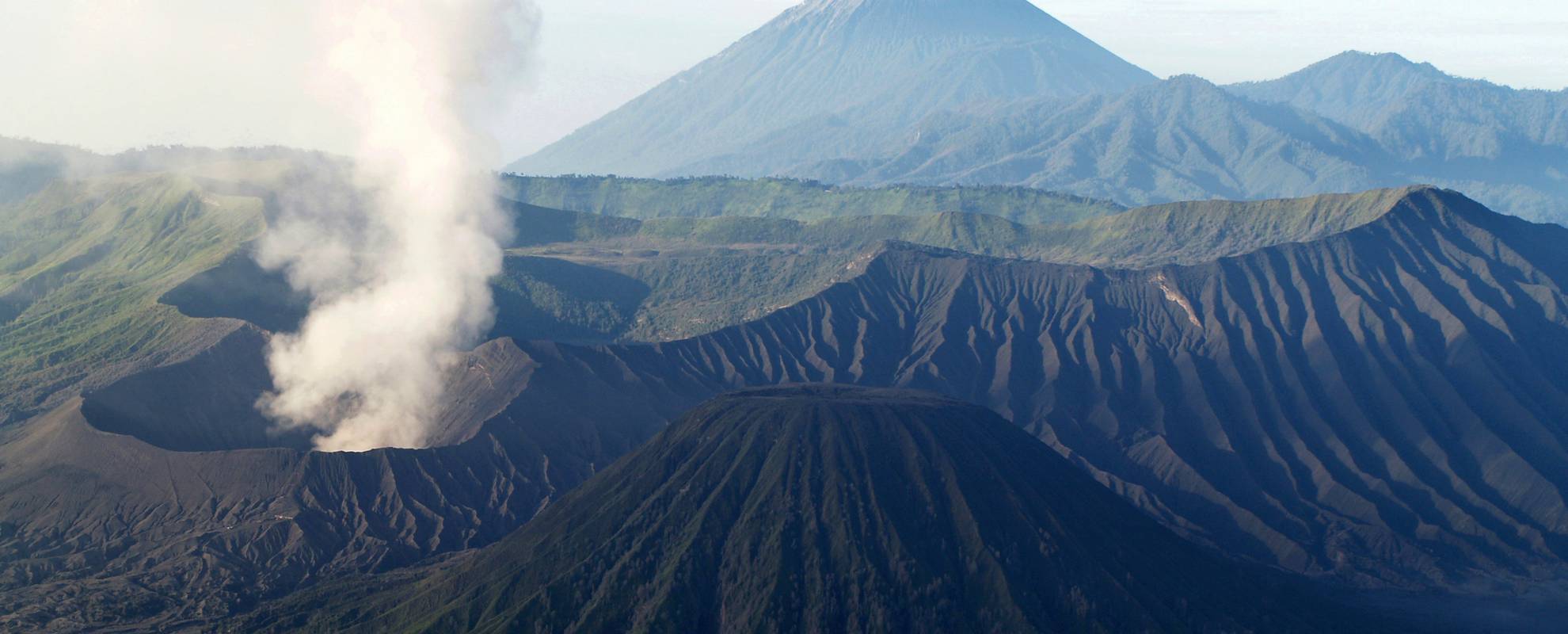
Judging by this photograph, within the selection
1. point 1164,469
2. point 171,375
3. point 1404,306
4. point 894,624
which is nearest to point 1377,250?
point 1404,306

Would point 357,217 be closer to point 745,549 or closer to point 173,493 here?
point 173,493

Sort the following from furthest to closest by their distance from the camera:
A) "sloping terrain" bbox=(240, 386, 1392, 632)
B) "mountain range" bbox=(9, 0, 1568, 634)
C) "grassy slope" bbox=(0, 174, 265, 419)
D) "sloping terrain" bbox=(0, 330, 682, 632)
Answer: "grassy slope" bbox=(0, 174, 265, 419) < "sloping terrain" bbox=(0, 330, 682, 632) < "mountain range" bbox=(9, 0, 1568, 634) < "sloping terrain" bbox=(240, 386, 1392, 632)

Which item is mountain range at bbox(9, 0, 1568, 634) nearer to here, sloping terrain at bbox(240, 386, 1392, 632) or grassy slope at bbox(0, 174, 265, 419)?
sloping terrain at bbox(240, 386, 1392, 632)

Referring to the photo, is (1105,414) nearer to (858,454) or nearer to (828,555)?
(858,454)

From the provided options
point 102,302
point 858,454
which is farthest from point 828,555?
point 102,302

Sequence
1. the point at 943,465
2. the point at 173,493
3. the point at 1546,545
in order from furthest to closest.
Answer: the point at 1546,545
the point at 173,493
the point at 943,465

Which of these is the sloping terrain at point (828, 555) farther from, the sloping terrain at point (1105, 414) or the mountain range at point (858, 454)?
the sloping terrain at point (1105, 414)

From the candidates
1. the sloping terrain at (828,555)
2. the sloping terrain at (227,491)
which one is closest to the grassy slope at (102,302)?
the sloping terrain at (227,491)

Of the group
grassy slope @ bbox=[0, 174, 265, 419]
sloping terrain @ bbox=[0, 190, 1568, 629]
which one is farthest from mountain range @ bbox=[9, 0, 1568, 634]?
grassy slope @ bbox=[0, 174, 265, 419]
